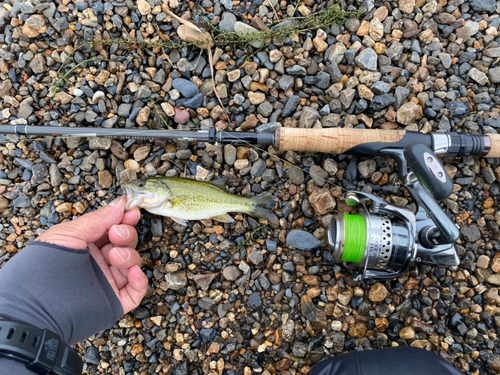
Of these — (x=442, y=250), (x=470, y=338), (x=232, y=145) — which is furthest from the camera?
(x=232, y=145)

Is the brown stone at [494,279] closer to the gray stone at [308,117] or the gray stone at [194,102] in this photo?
the gray stone at [308,117]

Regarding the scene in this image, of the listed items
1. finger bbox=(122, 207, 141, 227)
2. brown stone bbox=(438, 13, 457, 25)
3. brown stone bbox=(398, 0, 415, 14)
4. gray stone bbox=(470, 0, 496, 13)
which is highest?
gray stone bbox=(470, 0, 496, 13)

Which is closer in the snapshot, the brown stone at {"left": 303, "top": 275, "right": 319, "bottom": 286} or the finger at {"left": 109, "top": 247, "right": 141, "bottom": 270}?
the finger at {"left": 109, "top": 247, "right": 141, "bottom": 270}

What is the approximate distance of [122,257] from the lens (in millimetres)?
3244

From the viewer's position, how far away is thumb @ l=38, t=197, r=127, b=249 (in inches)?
124

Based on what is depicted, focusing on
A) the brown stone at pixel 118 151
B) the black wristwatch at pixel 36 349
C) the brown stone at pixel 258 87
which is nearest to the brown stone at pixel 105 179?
the brown stone at pixel 118 151

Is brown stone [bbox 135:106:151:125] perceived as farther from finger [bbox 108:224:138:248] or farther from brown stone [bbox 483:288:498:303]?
brown stone [bbox 483:288:498:303]

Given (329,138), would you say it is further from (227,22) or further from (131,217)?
(131,217)

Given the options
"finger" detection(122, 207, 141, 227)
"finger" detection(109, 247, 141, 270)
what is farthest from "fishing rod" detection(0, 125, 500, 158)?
"finger" detection(109, 247, 141, 270)

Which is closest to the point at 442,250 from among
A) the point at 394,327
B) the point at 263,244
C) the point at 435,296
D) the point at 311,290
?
the point at 435,296

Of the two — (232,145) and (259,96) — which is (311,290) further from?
(259,96)

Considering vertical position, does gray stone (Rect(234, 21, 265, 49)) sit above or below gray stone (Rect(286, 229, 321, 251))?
above

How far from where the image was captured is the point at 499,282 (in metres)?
3.61

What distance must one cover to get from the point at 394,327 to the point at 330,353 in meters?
0.75
